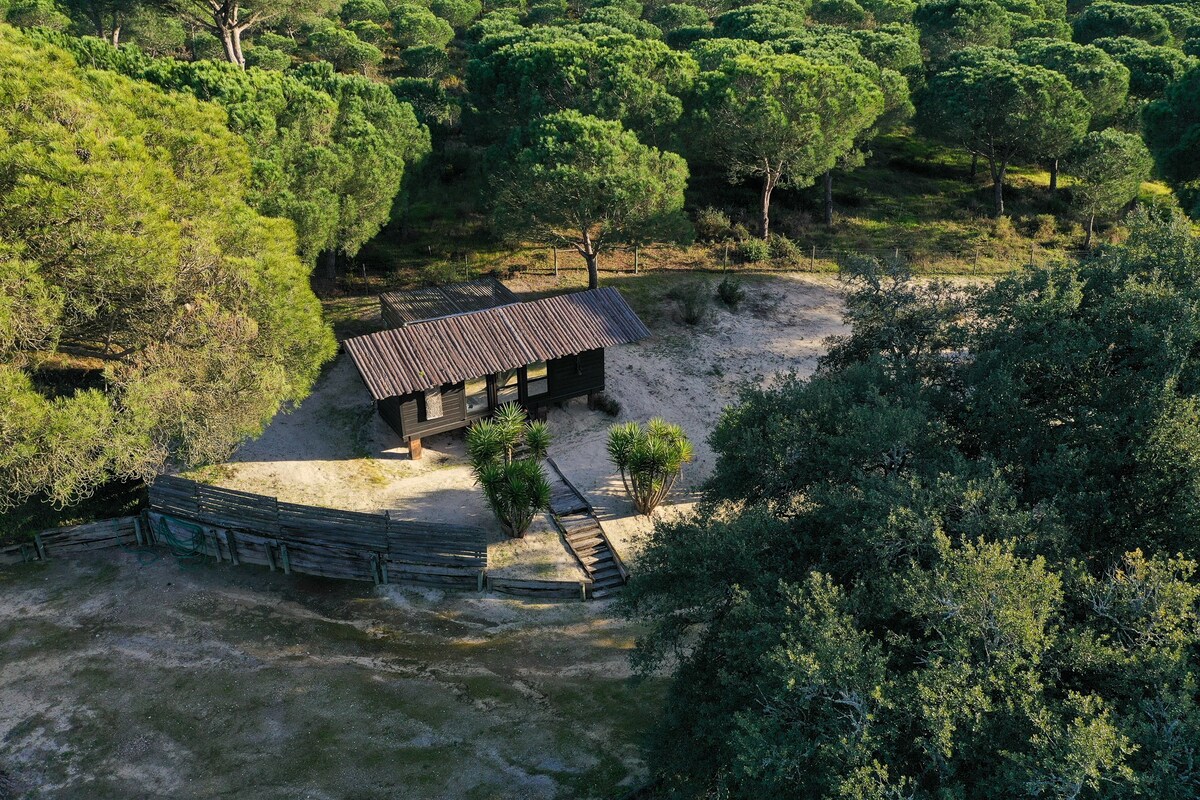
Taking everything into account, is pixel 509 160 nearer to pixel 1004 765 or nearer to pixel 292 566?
pixel 292 566

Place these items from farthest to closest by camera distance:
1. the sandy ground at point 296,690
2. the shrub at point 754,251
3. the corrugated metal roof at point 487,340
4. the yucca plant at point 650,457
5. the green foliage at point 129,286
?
1. the shrub at point 754,251
2. the corrugated metal roof at point 487,340
3. the yucca plant at point 650,457
4. the green foliage at point 129,286
5. the sandy ground at point 296,690

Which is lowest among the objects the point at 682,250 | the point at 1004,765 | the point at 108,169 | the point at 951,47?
the point at 1004,765

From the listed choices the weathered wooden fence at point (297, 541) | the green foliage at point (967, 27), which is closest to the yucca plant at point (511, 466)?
the weathered wooden fence at point (297, 541)

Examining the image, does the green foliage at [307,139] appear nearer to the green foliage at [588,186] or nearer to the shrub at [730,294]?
the green foliage at [588,186]

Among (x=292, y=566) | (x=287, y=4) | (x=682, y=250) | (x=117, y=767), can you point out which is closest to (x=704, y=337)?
(x=682, y=250)

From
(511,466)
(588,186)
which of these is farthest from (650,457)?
(588,186)

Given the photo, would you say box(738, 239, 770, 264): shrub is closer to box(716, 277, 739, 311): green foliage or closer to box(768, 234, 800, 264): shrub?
box(768, 234, 800, 264): shrub
